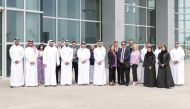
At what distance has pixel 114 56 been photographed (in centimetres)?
1642

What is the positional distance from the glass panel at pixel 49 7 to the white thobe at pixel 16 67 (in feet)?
22.7

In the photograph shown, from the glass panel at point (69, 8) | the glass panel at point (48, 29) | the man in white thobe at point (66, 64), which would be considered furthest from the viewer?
A: the glass panel at point (69, 8)

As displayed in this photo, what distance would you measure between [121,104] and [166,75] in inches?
187

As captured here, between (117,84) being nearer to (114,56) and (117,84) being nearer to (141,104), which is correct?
(114,56)

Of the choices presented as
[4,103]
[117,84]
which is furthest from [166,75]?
[4,103]

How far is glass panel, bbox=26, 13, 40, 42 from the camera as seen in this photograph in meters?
18.7

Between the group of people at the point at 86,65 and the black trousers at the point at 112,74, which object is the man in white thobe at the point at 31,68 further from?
the black trousers at the point at 112,74

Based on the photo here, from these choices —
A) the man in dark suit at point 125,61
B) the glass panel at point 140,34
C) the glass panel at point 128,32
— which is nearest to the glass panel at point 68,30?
the glass panel at point 128,32

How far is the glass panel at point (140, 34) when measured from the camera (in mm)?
30089

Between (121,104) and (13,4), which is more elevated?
(13,4)

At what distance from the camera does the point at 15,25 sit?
18297 millimetres

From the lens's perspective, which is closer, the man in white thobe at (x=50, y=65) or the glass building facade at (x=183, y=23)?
the man in white thobe at (x=50, y=65)

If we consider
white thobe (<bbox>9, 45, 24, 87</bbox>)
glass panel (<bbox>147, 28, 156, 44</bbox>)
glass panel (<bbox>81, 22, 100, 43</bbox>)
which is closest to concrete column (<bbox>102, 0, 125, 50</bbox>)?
glass panel (<bbox>81, 22, 100, 43</bbox>)

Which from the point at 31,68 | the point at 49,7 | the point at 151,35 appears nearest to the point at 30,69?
the point at 31,68
